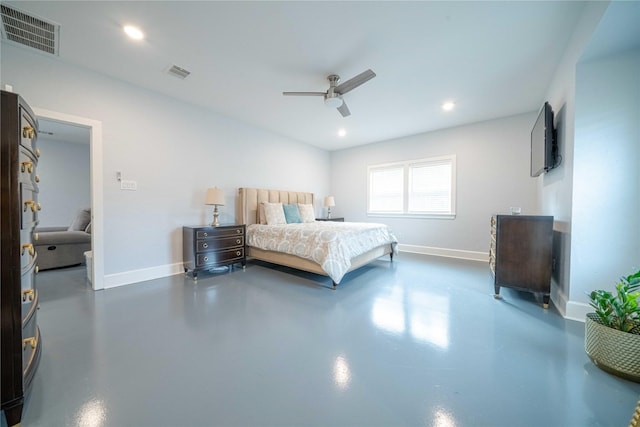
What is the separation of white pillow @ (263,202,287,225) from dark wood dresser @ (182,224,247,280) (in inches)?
21.0

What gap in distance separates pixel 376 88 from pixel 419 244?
3454 millimetres

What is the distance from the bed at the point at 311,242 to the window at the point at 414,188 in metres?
1.42

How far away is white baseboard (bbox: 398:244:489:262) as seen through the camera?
4.53 metres

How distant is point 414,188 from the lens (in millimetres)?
5340

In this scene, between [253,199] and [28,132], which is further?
[253,199]

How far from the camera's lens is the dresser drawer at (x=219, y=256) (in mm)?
3393

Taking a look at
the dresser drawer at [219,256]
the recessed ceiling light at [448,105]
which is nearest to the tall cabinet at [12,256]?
the dresser drawer at [219,256]

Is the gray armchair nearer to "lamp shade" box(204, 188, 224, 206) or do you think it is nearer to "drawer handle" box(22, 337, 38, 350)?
"lamp shade" box(204, 188, 224, 206)

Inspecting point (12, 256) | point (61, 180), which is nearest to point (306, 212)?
point (12, 256)

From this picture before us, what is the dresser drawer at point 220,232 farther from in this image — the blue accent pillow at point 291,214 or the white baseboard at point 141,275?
the blue accent pillow at point 291,214

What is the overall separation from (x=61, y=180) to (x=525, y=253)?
29.3 feet

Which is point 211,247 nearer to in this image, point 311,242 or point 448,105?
point 311,242

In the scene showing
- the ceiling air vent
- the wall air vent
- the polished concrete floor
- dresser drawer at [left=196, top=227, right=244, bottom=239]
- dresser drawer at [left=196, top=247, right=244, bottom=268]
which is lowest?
the polished concrete floor

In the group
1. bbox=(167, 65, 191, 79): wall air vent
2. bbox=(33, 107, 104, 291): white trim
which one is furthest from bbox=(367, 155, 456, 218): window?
bbox=(33, 107, 104, 291): white trim
